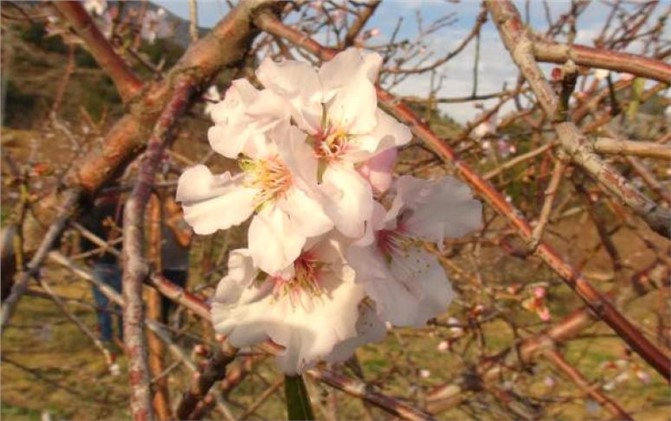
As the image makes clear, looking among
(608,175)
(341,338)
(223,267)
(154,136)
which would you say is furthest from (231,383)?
(608,175)

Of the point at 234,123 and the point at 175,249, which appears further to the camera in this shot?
the point at 175,249

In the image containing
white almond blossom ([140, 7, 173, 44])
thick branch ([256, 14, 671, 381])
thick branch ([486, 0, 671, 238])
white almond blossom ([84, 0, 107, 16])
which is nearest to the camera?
thick branch ([486, 0, 671, 238])

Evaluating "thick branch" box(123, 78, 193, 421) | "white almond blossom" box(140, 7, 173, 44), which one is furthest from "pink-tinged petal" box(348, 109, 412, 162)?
"white almond blossom" box(140, 7, 173, 44)

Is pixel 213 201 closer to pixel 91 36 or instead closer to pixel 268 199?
pixel 268 199

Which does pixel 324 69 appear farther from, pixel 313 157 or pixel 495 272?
pixel 495 272

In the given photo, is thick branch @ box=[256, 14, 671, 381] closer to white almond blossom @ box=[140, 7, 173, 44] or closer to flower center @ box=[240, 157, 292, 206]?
flower center @ box=[240, 157, 292, 206]

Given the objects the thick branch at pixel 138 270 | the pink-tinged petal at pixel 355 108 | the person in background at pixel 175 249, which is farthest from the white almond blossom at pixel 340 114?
the person in background at pixel 175 249

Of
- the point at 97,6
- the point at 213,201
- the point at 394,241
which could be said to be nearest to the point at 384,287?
the point at 394,241
